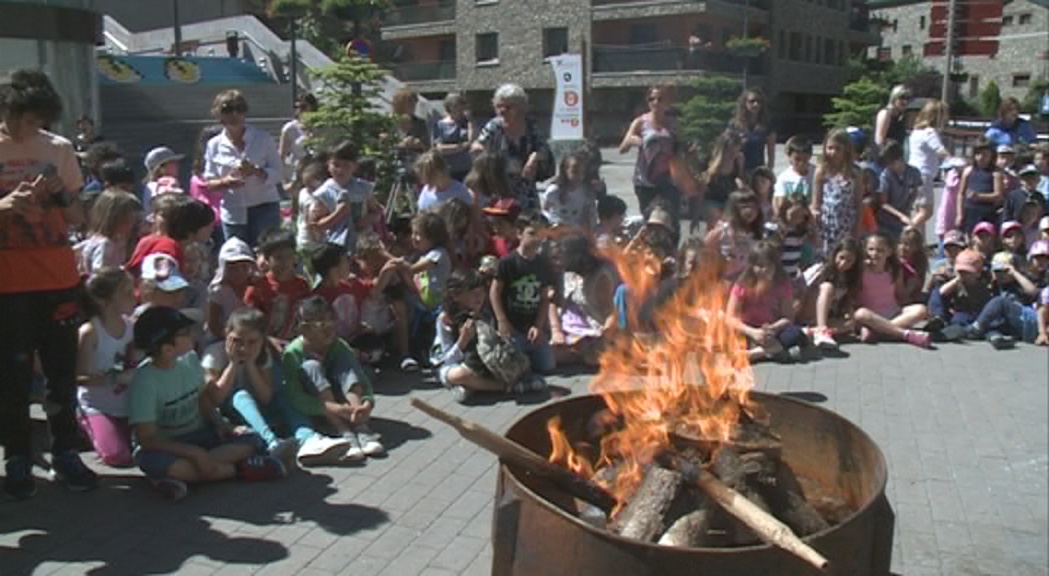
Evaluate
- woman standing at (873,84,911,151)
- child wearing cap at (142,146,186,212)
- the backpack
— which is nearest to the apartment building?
Result: woman standing at (873,84,911,151)

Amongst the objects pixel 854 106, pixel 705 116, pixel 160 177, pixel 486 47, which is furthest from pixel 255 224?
pixel 854 106

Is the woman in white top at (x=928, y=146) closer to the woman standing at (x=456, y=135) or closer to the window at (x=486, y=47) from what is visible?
the woman standing at (x=456, y=135)

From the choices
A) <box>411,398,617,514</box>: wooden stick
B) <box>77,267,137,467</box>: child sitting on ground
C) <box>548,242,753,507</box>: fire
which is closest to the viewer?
<box>411,398,617,514</box>: wooden stick

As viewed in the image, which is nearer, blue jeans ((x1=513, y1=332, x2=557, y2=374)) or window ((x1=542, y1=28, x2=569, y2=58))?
window ((x1=542, y1=28, x2=569, y2=58))

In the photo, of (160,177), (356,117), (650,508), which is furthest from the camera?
→ (356,117)

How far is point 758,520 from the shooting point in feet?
7.19

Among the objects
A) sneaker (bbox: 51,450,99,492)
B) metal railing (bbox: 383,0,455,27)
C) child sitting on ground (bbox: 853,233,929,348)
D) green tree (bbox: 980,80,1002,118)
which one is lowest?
sneaker (bbox: 51,450,99,492)

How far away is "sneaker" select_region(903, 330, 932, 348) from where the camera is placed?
6828 mm

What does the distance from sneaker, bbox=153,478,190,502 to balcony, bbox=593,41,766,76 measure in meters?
3.20

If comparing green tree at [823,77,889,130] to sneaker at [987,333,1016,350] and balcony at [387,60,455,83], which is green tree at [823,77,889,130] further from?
balcony at [387,60,455,83]

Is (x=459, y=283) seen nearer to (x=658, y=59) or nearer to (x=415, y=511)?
(x=658, y=59)

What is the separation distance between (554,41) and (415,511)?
2892mm

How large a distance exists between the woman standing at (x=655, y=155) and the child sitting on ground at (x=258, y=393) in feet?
12.6

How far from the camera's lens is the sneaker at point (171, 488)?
13.1 feet
